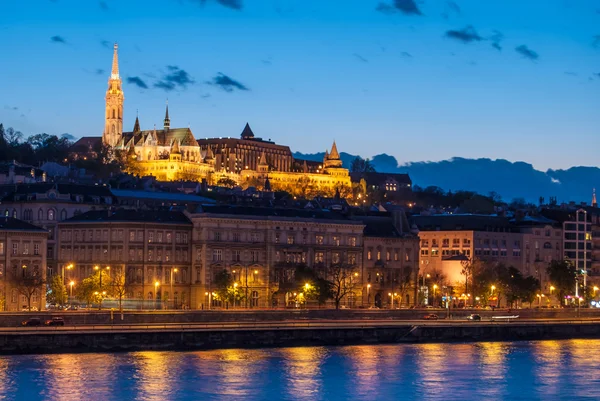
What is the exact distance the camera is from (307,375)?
73.2 metres

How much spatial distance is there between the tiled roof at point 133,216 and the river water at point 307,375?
33032 millimetres

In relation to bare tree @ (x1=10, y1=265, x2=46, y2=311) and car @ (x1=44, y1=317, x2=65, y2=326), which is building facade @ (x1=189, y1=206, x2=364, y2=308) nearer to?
bare tree @ (x1=10, y1=265, x2=46, y2=311)

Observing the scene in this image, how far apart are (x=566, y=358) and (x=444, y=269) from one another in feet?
180

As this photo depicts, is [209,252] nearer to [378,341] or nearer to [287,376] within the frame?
[378,341]

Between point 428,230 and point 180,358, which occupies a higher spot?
point 428,230

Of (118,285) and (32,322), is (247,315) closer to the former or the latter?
(118,285)

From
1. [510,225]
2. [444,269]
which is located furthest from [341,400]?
[510,225]

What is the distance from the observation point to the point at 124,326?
290ft

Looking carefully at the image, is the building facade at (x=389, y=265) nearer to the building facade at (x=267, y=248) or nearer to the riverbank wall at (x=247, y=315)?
the building facade at (x=267, y=248)

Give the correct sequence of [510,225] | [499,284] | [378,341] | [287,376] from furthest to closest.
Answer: [510,225] < [499,284] < [378,341] < [287,376]

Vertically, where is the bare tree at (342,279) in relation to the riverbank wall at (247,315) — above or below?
above

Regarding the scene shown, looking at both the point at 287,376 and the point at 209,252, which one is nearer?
the point at 287,376

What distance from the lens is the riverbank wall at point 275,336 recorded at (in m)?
78.6

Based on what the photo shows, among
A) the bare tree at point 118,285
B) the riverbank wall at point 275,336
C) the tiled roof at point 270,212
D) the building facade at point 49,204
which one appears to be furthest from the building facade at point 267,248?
the riverbank wall at point 275,336
